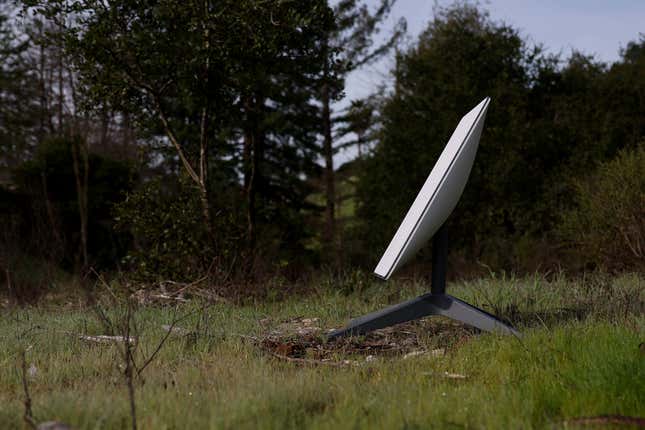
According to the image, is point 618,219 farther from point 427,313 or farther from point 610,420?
point 610,420

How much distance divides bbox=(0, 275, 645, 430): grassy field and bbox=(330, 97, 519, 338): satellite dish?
0.59 feet

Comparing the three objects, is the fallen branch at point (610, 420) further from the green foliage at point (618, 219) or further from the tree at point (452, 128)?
the tree at point (452, 128)

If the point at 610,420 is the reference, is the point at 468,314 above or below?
above

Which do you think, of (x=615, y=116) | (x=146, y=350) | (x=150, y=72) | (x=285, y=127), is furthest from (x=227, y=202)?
(x=146, y=350)

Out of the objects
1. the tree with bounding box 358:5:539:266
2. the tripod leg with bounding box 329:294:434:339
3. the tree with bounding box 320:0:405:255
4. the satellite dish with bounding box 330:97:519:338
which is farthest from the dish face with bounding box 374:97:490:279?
the tree with bounding box 320:0:405:255

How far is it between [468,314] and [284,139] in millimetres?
15122

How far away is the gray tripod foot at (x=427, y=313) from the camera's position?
4105mm

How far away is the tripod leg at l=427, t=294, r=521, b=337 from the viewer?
4059mm

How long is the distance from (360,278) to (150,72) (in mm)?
4221

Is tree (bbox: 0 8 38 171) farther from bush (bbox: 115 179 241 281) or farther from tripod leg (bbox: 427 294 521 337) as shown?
tripod leg (bbox: 427 294 521 337)

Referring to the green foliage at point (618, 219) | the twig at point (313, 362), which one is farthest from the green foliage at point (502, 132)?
the twig at point (313, 362)

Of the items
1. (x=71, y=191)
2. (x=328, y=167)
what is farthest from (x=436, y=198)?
(x=328, y=167)

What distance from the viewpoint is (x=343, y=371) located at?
3.49m

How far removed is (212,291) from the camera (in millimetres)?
6746
